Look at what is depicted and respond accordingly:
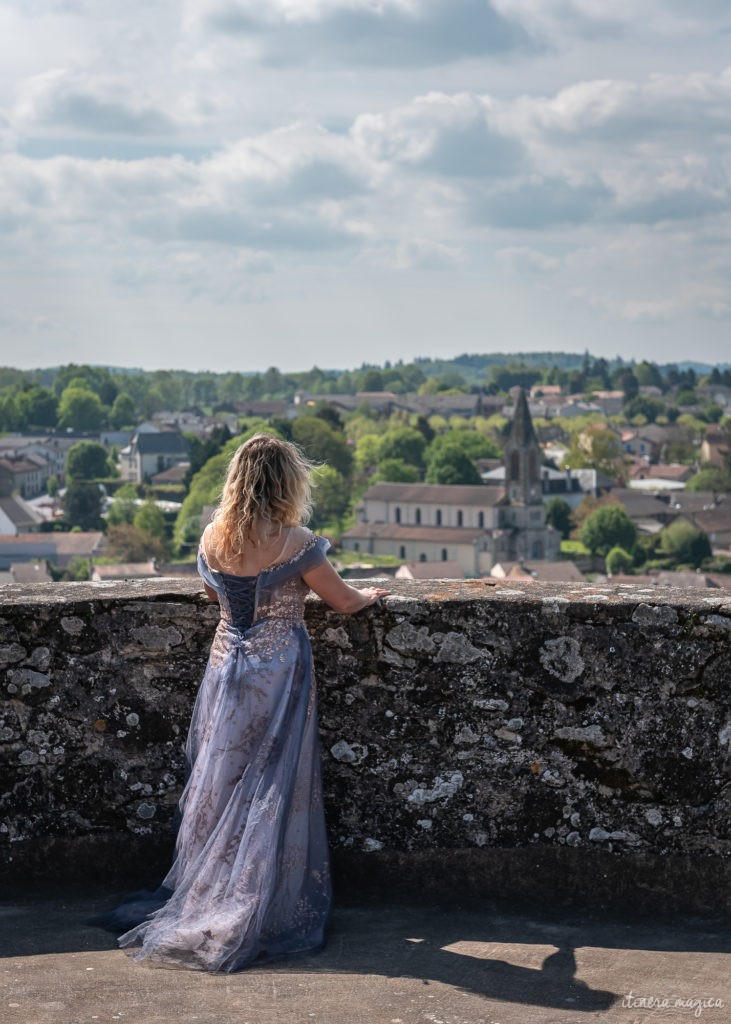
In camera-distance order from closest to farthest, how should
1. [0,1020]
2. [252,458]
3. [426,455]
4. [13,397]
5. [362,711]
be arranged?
[0,1020]
[252,458]
[362,711]
[426,455]
[13,397]

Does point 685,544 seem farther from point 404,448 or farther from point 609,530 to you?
point 404,448

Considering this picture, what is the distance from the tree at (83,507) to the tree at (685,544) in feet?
148

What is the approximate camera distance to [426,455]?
14112cm

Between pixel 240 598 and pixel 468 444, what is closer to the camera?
pixel 240 598

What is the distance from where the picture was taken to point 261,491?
168 inches

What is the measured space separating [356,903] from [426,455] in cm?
13690

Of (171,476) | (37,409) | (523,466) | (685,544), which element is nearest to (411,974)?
(685,544)

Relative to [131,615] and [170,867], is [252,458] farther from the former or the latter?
[170,867]

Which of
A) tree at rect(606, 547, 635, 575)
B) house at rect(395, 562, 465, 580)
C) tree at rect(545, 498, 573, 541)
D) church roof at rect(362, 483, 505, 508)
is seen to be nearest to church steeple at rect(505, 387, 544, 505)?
church roof at rect(362, 483, 505, 508)

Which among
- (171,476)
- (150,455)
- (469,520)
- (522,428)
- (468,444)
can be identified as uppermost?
(522,428)

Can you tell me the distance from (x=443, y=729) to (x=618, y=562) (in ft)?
302

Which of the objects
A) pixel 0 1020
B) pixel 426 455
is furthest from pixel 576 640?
pixel 426 455

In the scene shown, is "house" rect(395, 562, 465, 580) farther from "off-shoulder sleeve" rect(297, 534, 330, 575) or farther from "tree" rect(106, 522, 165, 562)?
"off-shoulder sleeve" rect(297, 534, 330, 575)

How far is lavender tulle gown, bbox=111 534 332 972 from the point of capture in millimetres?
4074
